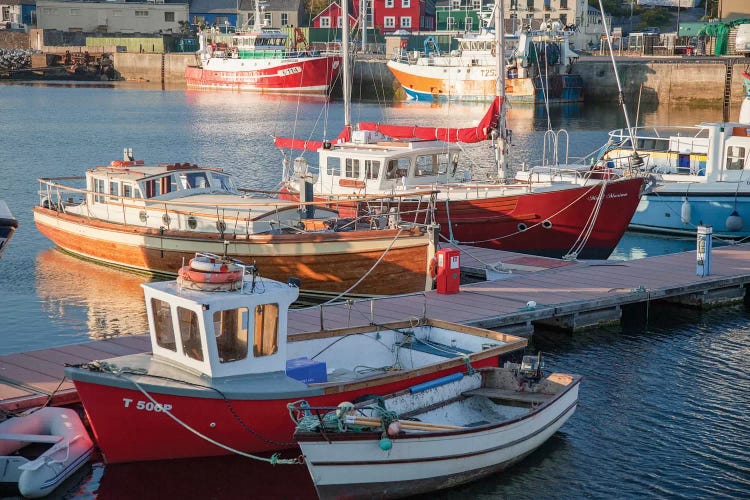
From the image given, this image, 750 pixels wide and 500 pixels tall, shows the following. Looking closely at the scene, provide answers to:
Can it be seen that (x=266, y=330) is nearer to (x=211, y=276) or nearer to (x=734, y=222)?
(x=211, y=276)

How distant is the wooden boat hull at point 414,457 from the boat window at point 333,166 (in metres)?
13.6

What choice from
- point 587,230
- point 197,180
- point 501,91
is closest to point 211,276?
point 197,180

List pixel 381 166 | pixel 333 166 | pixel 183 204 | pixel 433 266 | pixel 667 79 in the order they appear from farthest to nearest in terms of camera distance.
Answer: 1. pixel 667 79
2. pixel 333 166
3. pixel 381 166
4. pixel 183 204
5. pixel 433 266

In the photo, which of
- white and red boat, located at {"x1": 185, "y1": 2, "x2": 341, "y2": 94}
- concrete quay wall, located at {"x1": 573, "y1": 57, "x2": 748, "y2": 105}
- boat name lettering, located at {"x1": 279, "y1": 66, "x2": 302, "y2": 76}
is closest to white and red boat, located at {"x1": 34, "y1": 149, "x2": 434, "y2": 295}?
concrete quay wall, located at {"x1": 573, "y1": 57, "x2": 748, "y2": 105}

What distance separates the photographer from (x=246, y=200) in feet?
76.2

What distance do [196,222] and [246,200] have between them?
1224 mm

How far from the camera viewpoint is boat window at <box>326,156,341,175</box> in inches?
1028

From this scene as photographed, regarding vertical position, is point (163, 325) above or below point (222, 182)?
below

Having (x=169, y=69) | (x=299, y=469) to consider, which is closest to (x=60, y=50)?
(x=169, y=69)

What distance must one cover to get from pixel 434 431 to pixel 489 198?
13526 mm

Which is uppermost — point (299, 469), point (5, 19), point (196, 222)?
point (5, 19)

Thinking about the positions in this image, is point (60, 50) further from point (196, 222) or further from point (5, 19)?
point (196, 222)

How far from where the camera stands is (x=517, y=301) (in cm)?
1912

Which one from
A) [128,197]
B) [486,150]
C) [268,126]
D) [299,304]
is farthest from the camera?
[268,126]
